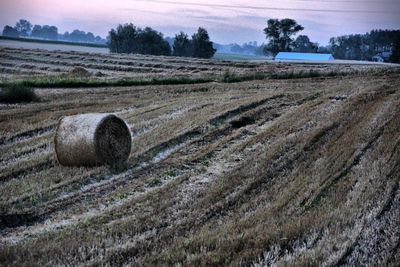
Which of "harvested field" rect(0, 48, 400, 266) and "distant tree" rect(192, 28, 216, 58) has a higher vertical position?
"distant tree" rect(192, 28, 216, 58)

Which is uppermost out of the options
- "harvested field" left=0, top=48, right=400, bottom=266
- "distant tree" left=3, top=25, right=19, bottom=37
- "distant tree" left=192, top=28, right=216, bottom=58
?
"distant tree" left=3, top=25, right=19, bottom=37

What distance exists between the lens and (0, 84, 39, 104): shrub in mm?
19062

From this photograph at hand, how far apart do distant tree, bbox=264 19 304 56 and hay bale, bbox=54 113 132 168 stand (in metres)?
88.4

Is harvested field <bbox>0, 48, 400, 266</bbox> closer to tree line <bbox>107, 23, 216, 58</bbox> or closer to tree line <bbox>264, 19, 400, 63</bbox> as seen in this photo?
tree line <bbox>107, 23, 216, 58</bbox>

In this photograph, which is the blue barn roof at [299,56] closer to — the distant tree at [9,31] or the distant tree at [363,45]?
the distant tree at [363,45]

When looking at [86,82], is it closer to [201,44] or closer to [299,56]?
[201,44]

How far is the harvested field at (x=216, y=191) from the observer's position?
5.98m

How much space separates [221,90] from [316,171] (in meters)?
14.1

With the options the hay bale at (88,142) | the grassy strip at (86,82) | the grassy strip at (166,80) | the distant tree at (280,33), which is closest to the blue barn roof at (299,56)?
the distant tree at (280,33)

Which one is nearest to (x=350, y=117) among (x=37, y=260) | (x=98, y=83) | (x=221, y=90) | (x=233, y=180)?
(x=233, y=180)

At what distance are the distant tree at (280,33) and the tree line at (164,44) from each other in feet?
55.2

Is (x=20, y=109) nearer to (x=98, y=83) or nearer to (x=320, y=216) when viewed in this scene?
(x=98, y=83)

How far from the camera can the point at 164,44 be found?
8362 cm

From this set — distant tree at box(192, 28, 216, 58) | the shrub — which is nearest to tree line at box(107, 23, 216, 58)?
distant tree at box(192, 28, 216, 58)
